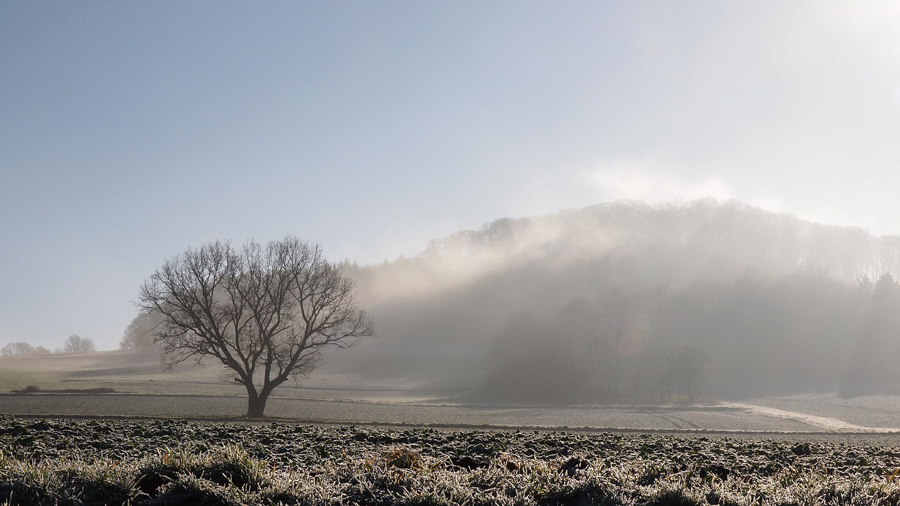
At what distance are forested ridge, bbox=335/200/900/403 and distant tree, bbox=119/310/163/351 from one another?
119ft

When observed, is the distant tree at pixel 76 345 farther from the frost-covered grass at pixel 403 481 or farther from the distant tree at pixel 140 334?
the frost-covered grass at pixel 403 481

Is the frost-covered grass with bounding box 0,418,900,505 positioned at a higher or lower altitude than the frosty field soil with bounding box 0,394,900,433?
higher

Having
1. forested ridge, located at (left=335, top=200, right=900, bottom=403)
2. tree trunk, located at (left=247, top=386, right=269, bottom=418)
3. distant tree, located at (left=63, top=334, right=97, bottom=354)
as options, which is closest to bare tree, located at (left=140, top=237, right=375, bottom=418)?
tree trunk, located at (left=247, top=386, right=269, bottom=418)

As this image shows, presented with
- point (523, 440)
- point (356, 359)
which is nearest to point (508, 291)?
point (356, 359)

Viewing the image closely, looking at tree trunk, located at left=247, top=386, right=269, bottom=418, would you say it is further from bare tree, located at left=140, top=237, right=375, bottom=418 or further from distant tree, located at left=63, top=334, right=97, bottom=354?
distant tree, located at left=63, top=334, right=97, bottom=354

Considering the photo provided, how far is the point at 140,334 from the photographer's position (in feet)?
345

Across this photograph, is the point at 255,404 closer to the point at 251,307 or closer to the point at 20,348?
the point at 251,307

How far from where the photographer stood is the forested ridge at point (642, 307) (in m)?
65.4

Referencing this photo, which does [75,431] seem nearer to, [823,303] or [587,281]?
[587,281]

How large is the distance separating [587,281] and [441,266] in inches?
1195

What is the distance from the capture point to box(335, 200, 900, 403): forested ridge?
2576 inches

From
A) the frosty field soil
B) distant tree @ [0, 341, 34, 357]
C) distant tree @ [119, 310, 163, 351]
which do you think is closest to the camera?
the frosty field soil

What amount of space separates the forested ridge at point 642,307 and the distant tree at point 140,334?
36124mm

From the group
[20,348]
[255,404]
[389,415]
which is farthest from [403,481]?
[20,348]
